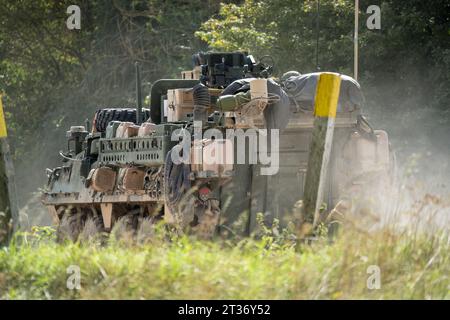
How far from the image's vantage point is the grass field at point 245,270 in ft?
32.9

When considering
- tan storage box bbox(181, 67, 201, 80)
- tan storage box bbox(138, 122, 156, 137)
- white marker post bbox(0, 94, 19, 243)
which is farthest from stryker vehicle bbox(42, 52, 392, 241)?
white marker post bbox(0, 94, 19, 243)

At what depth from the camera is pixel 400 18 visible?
27.0m

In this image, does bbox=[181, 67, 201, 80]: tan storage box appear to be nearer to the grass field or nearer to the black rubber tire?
the black rubber tire

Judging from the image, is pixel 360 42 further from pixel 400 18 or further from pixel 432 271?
pixel 432 271

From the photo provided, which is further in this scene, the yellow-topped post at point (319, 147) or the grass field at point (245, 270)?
the yellow-topped post at point (319, 147)

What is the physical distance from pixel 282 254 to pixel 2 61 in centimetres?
2693

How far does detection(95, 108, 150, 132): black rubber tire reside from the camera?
63.8ft

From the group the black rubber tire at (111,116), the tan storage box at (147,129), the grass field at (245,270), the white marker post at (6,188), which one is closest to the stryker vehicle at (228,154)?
the tan storage box at (147,129)

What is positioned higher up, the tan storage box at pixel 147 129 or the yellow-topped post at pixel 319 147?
the yellow-topped post at pixel 319 147

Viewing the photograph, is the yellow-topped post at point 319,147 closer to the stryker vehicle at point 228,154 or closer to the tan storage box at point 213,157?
the stryker vehicle at point 228,154

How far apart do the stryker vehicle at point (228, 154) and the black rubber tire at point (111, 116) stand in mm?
1103

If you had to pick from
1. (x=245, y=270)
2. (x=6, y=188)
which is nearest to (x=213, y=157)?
(x=6, y=188)

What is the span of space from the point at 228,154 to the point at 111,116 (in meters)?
5.12

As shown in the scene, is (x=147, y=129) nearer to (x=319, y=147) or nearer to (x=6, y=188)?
(x=6, y=188)
